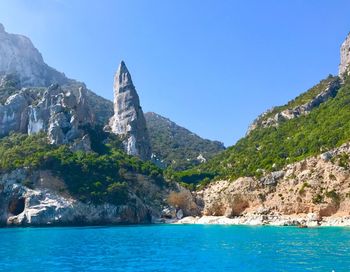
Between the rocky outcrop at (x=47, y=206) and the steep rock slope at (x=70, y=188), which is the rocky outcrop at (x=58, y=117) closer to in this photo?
the steep rock slope at (x=70, y=188)

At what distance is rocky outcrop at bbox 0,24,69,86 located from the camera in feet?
506

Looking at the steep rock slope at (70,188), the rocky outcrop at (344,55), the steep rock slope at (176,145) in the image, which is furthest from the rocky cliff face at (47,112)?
the rocky outcrop at (344,55)

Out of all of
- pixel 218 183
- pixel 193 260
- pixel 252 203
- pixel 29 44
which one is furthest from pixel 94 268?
pixel 29 44

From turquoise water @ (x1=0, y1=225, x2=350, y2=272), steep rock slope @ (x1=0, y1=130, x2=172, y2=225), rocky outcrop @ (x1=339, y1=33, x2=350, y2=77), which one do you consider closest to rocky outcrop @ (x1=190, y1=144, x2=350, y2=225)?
steep rock slope @ (x1=0, y1=130, x2=172, y2=225)

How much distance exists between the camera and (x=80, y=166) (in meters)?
85.6

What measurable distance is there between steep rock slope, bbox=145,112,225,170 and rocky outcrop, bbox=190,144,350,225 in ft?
163

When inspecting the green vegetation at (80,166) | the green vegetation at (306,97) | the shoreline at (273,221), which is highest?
the green vegetation at (306,97)

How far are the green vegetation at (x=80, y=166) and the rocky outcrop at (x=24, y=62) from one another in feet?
200

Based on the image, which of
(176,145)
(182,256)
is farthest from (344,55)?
(182,256)

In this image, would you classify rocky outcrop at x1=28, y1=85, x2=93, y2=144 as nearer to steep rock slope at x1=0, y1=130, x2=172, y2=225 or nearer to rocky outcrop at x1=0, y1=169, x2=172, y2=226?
steep rock slope at x1=0, y1=130, x2=172, y2=225

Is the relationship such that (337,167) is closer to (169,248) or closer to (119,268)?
(169,248)

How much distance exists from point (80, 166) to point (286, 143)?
4194cm

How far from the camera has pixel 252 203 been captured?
83750 millimetres

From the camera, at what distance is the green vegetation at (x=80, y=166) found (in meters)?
81.8
